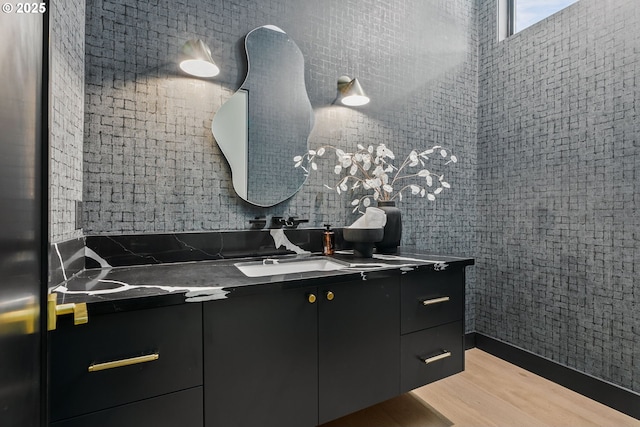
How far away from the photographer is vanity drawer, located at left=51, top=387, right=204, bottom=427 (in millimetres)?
888

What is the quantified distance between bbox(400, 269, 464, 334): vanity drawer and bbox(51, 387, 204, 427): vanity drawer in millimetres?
861

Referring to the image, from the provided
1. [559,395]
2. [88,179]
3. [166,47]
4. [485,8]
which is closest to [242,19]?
[166,47]

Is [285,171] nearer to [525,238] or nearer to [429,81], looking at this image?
[429,81]

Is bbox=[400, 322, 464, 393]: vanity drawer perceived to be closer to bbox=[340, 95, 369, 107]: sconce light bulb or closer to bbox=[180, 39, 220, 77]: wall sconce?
bbox=[340, 95, 369, 107]: sconce light bulb

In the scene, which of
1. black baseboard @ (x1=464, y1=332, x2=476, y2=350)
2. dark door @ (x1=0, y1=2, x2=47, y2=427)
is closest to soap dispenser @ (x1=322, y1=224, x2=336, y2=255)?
dark door @ (x1=0, y1=2, x2=47, y2=427)

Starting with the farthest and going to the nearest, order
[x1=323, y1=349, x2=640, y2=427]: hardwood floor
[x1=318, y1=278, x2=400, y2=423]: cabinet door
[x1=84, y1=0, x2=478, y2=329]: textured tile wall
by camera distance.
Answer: [x1=323, y1=349, x2=640, y2=427]: hardwood floor, [x1=84, y1=0, x2=478, y2=329]: textured tile wall, [x1=318, y1=278, x2=400, y2=423]: cabinet door

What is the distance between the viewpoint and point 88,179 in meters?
1.39

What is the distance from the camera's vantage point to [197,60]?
1544 millimetres

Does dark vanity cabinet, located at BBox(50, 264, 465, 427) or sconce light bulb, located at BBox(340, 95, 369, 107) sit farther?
sconce light bulb, located at BBox(340, 95, 369, 107)

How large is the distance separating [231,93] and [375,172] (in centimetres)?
90

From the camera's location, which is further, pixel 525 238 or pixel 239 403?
pixel 525 238

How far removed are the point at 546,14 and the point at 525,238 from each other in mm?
1503

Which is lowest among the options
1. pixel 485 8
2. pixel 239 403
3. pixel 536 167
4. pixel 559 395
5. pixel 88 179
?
pixel 559 395

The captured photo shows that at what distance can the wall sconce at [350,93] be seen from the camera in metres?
1.98
